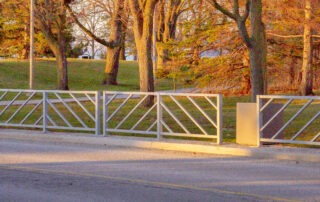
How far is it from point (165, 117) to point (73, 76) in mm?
37382

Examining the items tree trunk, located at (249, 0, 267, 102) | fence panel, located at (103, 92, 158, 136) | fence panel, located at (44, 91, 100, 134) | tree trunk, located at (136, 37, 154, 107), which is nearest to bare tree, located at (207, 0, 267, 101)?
tree trunk, located at (249, 0, 267, 102)

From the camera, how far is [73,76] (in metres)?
55.3

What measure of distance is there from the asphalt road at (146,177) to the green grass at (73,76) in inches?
1196

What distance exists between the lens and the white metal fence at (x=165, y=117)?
15906 mm

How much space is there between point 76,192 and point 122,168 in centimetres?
255

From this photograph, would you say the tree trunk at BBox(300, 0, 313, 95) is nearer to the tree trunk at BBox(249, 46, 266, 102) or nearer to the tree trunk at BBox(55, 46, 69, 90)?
the tree trunk at BBox(249, 46, 266, 102)

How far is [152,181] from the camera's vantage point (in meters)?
11.1

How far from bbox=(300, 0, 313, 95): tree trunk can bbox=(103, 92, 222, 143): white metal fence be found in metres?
15.2

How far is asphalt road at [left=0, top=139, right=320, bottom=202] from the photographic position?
9.93m

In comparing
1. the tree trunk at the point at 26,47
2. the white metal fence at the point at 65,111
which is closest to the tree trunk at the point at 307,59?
the white metal fence at the point at 65,111

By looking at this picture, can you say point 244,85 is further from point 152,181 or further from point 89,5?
point 152,181

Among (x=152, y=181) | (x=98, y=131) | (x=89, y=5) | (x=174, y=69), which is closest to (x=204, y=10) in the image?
(x=174, y=69)

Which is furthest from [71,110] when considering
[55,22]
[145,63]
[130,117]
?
[55,22]

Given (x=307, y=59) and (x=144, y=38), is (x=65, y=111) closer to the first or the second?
(x=144, y=38)
